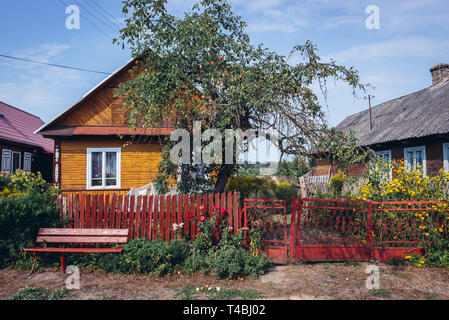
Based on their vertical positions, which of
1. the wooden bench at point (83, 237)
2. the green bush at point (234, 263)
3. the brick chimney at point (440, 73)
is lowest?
the green bush at point (234, 263)

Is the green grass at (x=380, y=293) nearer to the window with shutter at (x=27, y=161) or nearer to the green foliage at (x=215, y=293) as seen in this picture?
the green foliage at (x=215, y=293)

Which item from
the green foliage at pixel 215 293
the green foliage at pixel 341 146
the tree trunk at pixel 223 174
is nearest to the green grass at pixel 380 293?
the green foliage at pixel 215 293

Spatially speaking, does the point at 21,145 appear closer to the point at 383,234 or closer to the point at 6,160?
the point at 6,160

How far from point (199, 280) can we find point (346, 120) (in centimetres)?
2172

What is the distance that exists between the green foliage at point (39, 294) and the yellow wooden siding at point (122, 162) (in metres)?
7.40

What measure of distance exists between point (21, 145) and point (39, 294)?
634 inches

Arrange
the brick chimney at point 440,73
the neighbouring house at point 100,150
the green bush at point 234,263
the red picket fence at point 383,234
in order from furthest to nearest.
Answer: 1. the brick chimney at point 440,73
2. the neighbouring house at point 100,150
3. the red picket fence at point 383,234
4. the green bush at point 234,263

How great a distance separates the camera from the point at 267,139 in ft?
23.5

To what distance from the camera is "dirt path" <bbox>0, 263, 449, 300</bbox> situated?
494 cm

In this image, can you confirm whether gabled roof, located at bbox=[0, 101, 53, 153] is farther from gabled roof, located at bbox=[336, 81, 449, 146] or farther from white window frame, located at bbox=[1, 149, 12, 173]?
gabled roof, located at bbox=[336, 81, 449, 146]

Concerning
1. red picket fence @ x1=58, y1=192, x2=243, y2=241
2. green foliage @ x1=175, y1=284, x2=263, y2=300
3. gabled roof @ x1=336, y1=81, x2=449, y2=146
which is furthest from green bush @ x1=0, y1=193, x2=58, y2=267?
gabled roof @ x1=336, y1=81, x2=449, y2=146

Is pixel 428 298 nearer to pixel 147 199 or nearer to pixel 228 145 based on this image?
pixel 228 145

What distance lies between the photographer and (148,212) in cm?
670

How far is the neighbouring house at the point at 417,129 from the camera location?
11.1 meters
